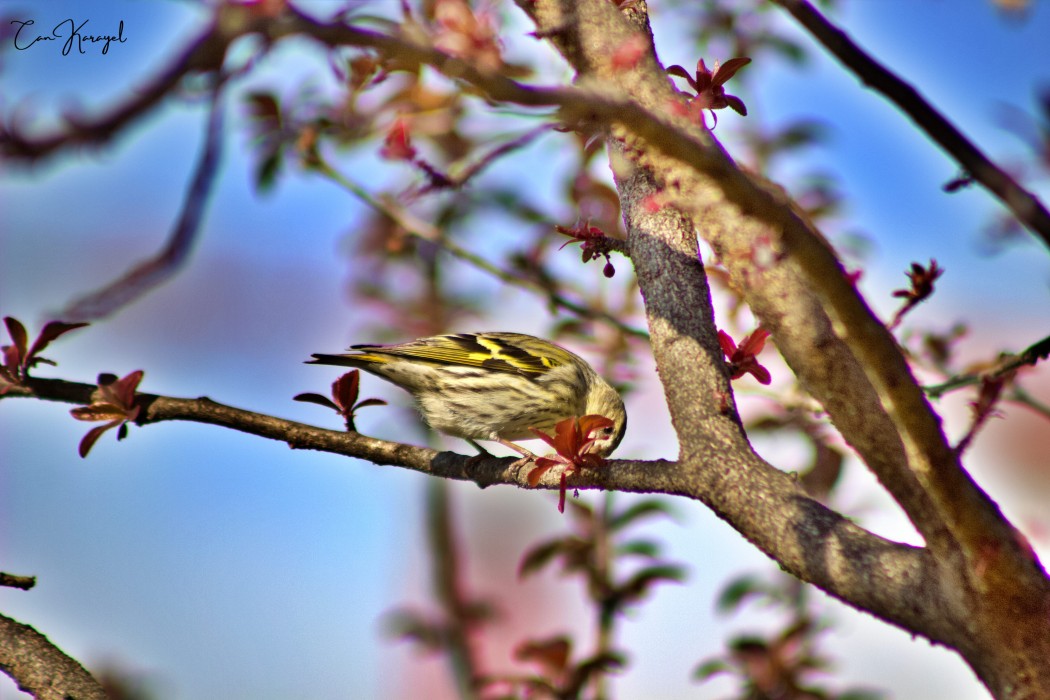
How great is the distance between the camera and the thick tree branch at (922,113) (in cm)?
117

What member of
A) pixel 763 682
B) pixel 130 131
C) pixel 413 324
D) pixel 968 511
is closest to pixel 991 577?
pixel 968 511

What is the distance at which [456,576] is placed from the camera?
4.62 m

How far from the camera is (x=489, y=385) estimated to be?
472 cm

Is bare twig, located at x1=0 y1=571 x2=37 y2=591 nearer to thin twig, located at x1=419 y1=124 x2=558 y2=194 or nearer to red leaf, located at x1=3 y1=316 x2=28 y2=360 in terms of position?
red leaf, located at x1=3 y1=316 x2=28 y2=360

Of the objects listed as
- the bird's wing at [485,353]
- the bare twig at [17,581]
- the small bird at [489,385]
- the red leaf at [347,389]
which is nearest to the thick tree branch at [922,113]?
the red leaf at [347,389]

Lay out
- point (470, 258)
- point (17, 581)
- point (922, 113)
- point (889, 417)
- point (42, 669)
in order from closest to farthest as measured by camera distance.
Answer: point (922, 113), point (889, 417), point (42, 669), point (17, 581), point (470, 258)

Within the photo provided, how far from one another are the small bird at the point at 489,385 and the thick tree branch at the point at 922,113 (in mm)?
2998

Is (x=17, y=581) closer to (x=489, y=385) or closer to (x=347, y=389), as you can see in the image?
(x=347, y=389)

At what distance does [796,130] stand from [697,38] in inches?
29.0

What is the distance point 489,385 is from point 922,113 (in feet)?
11.9

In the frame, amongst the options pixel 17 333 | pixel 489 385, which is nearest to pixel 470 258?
pixel 489 385

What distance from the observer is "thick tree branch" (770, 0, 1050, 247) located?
1174mm

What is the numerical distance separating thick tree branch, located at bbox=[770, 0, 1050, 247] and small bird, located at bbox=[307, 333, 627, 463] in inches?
118

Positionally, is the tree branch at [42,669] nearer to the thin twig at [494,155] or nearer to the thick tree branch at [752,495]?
the thick tree branch at [752,495]
